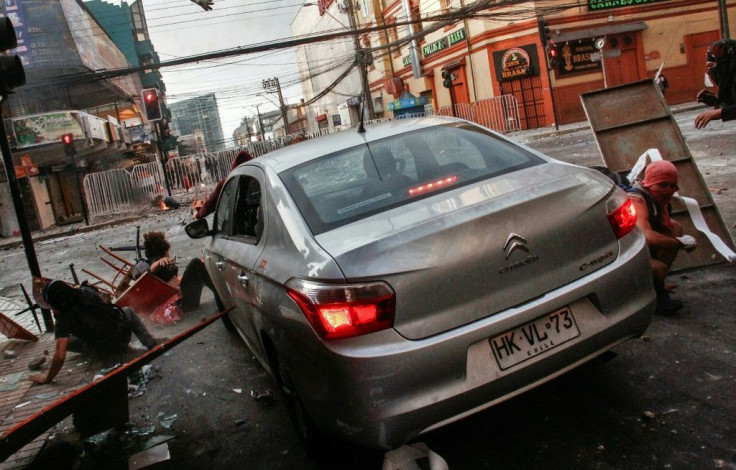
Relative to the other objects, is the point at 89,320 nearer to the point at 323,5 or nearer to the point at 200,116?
the point at 323,5

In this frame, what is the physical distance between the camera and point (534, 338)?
8.09ft

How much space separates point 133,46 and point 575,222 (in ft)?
220

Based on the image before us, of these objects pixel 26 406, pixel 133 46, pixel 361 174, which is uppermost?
pixel 133 46

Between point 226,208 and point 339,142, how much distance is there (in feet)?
4.75

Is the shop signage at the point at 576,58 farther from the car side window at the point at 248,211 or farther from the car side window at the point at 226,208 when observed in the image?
the car side window at the point at 248,211

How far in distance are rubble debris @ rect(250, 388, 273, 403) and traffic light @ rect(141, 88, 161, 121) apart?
2051cm

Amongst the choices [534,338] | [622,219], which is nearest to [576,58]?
[622,219]

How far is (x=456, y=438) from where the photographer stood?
300 cm

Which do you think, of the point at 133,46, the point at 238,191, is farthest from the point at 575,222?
the point at 133,46

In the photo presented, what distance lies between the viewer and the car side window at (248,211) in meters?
3.39

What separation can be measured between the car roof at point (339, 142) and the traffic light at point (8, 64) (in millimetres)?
3594

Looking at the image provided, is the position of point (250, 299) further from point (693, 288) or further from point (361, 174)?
point (693, 288)

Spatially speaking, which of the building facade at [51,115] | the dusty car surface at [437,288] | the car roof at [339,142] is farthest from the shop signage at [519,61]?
the dusty car surface at [437,288]

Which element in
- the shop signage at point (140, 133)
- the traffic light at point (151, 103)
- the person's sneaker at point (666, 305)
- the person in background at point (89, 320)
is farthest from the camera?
the shop signage at point (140, 133)
